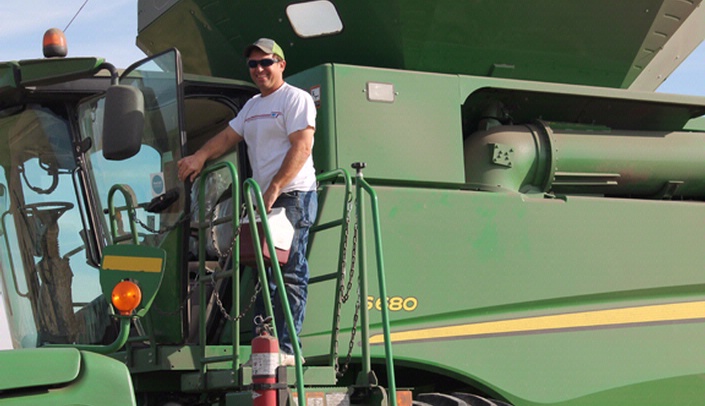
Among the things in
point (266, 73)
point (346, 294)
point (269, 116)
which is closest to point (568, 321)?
point (346, 294)

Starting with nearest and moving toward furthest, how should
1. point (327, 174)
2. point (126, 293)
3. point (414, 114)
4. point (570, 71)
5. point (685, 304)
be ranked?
1. point (126, 293)
2. point (327, 174)
3. point (414, 114)
4. point (685, 304)
5. point (570, 71)

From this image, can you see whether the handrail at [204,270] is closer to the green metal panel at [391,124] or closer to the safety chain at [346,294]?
the safety chain at [346,294]

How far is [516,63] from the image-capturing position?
6.70 metres

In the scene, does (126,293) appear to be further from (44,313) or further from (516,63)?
(516,63)

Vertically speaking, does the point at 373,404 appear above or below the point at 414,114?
below

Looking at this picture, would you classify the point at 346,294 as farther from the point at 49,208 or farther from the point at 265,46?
the point at 49,208

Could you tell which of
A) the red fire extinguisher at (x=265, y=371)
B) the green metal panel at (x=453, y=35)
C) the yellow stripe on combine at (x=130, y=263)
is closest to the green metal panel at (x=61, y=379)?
the yellow stripe on combine at (x=130, y=263)

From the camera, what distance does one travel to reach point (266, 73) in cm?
532

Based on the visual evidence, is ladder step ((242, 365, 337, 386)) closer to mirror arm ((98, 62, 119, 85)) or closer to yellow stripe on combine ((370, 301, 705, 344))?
yellow stripe on combine ((370, 301, 705, 344))

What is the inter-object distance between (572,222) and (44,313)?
3.13 m

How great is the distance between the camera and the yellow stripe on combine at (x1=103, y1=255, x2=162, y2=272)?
14.3 feet

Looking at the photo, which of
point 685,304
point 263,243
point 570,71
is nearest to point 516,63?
point 570,71

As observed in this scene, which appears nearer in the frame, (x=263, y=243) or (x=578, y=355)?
(x=263, y=243)

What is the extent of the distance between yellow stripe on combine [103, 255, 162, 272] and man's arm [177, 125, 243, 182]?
0.98 metres
